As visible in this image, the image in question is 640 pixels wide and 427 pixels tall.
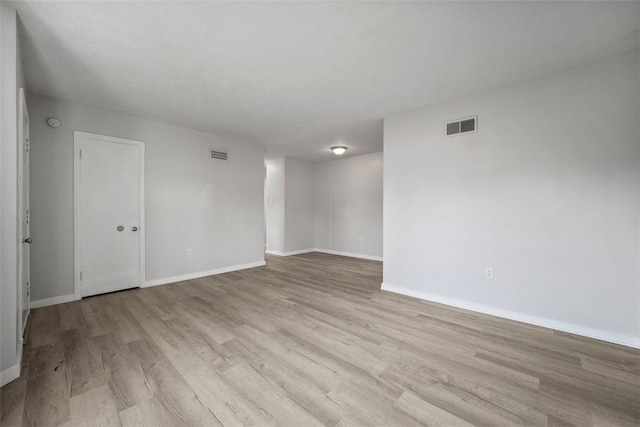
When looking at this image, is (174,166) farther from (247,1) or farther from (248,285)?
(247,1)

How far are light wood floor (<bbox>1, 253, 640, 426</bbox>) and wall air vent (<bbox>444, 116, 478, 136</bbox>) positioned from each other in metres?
2.25

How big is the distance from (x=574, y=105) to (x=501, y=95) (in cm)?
66

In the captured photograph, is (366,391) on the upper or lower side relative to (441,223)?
lower

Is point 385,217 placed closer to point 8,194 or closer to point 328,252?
point 328,252

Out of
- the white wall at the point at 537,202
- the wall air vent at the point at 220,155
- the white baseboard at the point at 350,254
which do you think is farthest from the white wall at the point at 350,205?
the wall air vent at the point at 220,155

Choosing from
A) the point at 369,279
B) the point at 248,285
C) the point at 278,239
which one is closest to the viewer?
the point at 248,285

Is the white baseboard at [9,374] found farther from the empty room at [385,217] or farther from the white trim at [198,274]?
the white trim at [198,274]

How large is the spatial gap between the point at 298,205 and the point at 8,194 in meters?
5.73

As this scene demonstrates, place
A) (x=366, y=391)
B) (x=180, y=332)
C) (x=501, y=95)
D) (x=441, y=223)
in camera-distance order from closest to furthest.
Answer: (x=366, y=391), (x=180, y=332), (x=501, y=95), (x=441, y=223)

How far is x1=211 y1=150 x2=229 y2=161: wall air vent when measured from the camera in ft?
15.5

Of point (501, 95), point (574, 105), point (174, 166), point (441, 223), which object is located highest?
point (501, 95)

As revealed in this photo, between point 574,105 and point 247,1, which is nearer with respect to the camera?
point 247,1

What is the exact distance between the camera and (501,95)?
2.90 m

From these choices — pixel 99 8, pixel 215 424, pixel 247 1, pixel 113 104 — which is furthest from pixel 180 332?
pixel 113 104
